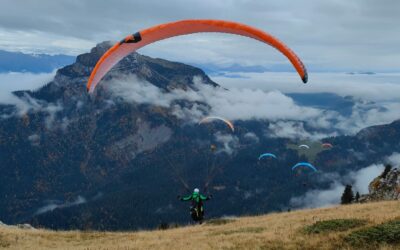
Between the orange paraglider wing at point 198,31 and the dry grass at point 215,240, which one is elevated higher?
the orange paraglider wing at point 198,31

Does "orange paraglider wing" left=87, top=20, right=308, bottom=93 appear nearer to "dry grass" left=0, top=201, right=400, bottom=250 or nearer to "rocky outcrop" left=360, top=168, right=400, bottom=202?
"dry grass" left=0, top=201, right=400, bottom=250

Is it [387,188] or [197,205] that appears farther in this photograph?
[387,188]

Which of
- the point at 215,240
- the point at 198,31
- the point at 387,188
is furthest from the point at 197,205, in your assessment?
the point at 387,188

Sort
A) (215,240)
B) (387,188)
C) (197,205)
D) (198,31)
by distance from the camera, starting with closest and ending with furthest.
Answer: (198,31) < (215,240) < (197,205) < (387,188)

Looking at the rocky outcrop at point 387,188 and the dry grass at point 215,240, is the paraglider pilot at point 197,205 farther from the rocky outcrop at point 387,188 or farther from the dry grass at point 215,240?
the rocky outcrop at point 387,188

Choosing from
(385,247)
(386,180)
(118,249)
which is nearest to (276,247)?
(385,247)

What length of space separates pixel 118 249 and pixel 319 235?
1069 centimetres

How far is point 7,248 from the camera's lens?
98.6ft

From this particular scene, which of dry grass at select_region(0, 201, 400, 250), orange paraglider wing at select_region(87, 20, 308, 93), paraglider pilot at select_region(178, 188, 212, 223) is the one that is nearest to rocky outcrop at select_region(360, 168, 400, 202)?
dry grass at select_region(0, 201, 400, 250)

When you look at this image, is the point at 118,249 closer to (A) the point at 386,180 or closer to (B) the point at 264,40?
(B) the point at 264,40

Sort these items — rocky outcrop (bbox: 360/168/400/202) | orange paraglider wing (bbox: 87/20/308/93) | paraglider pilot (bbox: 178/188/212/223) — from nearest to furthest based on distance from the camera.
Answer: orange paraglider wing (bbox: 87/20/308/93)
paraglider pilot (bbox: 178/188/212/223)
rocky outcrop (bbox: 360/168/400/202)

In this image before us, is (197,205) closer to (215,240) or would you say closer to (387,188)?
(215,240)

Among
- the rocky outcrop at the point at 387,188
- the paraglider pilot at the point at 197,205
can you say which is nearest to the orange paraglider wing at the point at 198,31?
the paraglider pilot at the point at 197,205

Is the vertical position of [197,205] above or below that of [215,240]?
above
